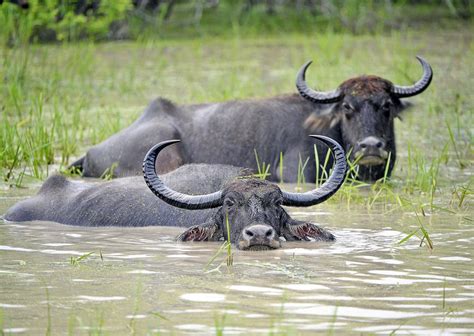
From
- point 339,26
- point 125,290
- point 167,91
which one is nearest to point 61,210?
point 125,290

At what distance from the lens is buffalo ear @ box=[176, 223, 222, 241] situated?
21.7 feet

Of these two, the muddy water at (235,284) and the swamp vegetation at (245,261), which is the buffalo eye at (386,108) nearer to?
the swamp vegetation at (245,261)

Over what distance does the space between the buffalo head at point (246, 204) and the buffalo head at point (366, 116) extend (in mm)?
2610

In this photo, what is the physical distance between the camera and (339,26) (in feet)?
65.3

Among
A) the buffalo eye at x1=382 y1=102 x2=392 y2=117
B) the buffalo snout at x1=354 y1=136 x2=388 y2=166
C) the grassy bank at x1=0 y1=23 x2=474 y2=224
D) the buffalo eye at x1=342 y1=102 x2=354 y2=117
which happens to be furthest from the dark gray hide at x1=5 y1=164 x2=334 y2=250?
the buffalo eye at x1=382 y1=102 x2=392 y2=117

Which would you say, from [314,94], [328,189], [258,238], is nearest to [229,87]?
[314,94]

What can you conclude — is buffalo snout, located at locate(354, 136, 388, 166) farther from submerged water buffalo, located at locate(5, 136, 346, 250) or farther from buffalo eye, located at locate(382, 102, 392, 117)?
submerged water buffalo, located at locate(5, 136, 346, 250)

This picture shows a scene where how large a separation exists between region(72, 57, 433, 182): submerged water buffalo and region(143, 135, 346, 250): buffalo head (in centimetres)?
255

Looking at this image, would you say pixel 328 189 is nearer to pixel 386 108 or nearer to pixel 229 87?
pixel 386 108

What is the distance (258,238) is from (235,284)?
0.88 meters

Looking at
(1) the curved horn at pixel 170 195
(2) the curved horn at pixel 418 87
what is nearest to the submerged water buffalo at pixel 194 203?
(1) the curved horn at pixel 170 195

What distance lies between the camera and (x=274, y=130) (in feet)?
33.7

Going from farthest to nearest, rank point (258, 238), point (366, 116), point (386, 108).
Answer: point (386, 108)
point (366, 116)
point (258, 238)

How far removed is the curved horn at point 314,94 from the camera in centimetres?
988
